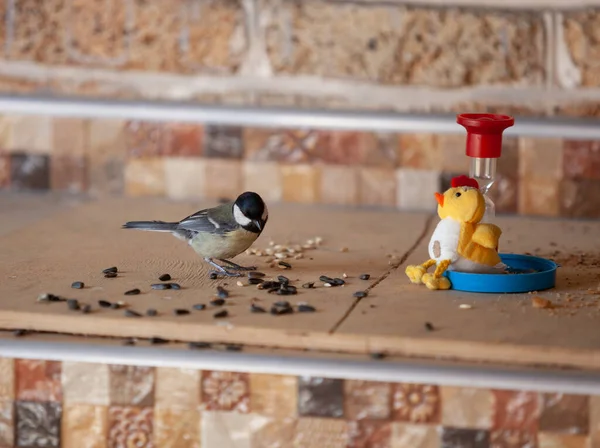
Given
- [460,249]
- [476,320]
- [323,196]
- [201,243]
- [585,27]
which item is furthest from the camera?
[323,196]

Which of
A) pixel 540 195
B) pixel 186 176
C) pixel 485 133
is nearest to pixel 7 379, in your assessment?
pixel 485 133

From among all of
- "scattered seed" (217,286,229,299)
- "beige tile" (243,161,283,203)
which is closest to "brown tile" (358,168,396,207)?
"beige tile" (243,161,283,203)

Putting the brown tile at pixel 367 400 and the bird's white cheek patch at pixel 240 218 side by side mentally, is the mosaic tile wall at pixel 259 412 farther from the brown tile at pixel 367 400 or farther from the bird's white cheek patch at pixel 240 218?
the bird's white cheek patch at pixel 240 218

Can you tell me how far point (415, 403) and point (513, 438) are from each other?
0.43 feet

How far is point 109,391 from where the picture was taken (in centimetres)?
143

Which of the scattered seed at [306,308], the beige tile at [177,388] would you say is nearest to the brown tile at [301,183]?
the scattered seed at [306,308]

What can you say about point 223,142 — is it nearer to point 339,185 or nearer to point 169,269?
point 339,185

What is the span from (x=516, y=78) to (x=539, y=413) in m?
1.02

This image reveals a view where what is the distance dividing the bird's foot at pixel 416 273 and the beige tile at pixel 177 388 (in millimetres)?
399

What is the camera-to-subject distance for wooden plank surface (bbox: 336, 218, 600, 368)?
4.39 ft

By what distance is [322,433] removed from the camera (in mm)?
1390

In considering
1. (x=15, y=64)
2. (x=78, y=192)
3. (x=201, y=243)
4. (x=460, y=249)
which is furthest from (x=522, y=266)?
(x=15, y=64)

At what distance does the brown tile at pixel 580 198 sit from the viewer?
7.20 feet

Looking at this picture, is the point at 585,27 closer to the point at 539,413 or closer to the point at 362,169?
the point at 362,169
